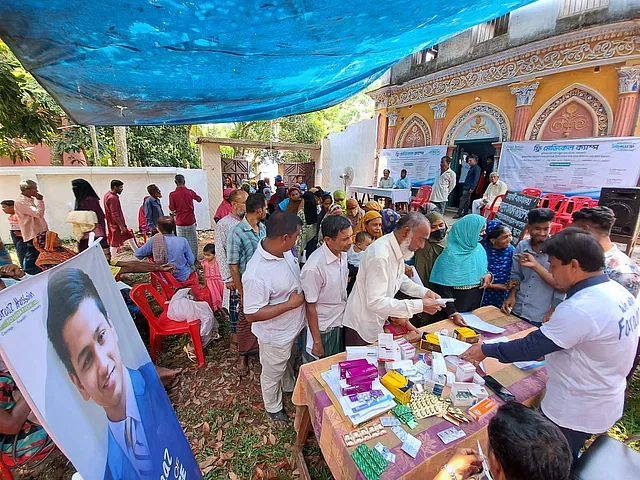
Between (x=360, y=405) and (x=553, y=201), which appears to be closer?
(x=360, y=405)

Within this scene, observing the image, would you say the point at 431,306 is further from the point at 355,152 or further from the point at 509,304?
the point at 355,152

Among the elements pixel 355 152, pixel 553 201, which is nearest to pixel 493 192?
pixel 553 201

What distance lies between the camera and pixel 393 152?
11.7 m

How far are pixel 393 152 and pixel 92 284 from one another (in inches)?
459

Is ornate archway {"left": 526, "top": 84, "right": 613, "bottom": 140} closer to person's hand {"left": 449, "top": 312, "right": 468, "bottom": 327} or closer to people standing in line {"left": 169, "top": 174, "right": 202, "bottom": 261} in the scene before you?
person's hand {"left": 449, "top": 312, "right": 468, "bottom": 327}

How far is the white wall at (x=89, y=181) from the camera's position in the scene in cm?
809

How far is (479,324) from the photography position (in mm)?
2473

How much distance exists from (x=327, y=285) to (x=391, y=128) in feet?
36.8

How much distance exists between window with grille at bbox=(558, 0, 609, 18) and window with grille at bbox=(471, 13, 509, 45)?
4.57 feet

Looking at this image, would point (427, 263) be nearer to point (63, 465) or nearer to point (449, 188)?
point (63, 465)

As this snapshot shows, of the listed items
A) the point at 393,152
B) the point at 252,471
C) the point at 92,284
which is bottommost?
the point at 252,471

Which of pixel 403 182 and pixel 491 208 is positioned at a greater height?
pixel 403 182

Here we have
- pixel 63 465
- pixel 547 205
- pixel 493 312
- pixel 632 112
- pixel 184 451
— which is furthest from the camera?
pixel 547 205

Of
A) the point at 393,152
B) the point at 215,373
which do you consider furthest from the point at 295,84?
the point at 393,152
